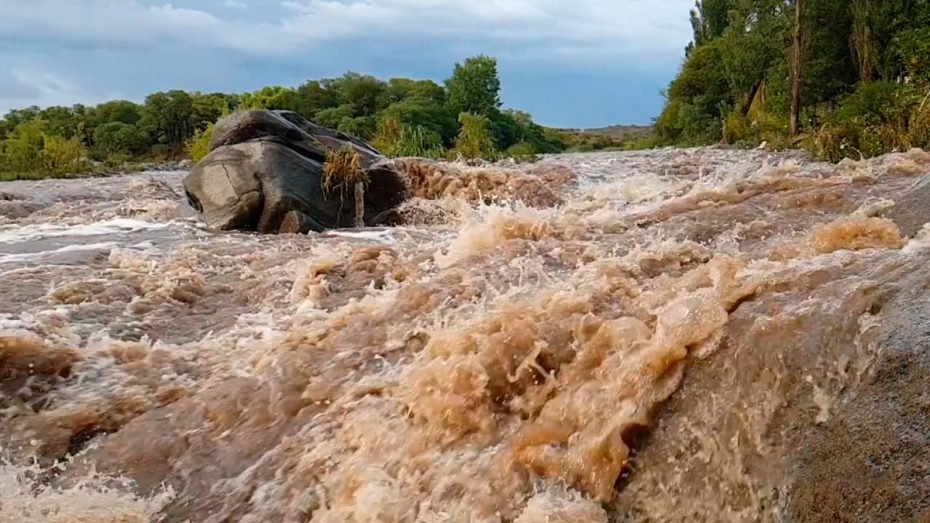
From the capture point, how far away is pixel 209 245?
7691mm

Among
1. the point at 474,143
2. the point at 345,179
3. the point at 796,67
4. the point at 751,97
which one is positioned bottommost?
the point at 345,179

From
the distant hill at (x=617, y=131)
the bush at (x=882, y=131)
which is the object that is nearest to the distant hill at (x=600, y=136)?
the distant hill at (x=617, y=131)

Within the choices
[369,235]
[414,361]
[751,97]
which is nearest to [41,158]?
[369,235]

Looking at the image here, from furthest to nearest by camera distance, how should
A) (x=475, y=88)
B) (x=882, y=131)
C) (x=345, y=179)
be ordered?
(x=475, y=88)
(x=882, y=131)
(x=345, y=179)

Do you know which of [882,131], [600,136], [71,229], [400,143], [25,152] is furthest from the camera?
[600,136]

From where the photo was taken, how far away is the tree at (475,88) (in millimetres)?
37938

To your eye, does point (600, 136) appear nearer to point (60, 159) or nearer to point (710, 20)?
point (710, 20)

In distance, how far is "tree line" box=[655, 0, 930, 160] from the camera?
1084cm

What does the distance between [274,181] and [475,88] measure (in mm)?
30105

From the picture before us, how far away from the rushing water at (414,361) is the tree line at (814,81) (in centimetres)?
457

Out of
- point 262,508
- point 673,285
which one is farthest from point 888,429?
point 262,508

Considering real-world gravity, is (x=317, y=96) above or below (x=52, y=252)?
above

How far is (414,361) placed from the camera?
12.9 ft

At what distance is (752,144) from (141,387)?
16306 mm
